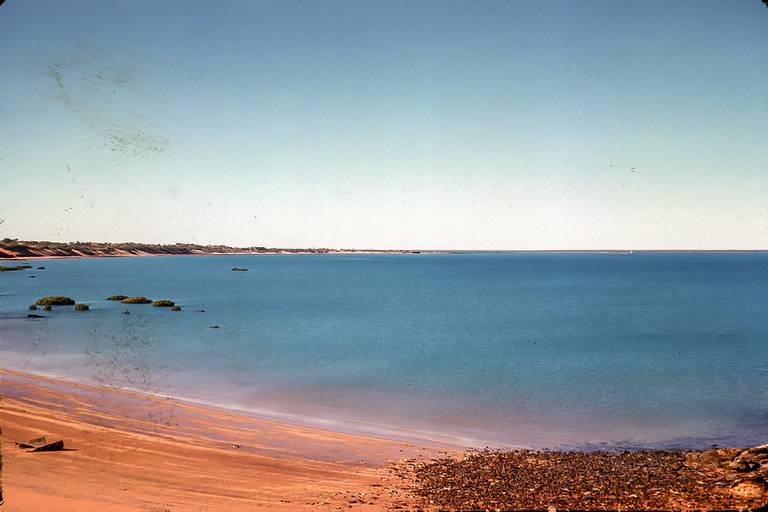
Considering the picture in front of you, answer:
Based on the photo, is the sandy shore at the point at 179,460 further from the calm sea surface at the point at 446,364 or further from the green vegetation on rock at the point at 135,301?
the green vegetation on rock at the point at 135,301

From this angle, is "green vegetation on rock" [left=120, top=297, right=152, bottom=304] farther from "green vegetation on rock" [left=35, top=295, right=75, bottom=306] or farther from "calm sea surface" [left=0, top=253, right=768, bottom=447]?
"green vegetation on rock" [left=35, top=295, right=75, bottom=306]

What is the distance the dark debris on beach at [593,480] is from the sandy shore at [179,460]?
148 cm

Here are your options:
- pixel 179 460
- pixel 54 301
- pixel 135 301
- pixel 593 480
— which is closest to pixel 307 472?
pixel 179 460

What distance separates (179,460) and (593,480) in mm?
12895

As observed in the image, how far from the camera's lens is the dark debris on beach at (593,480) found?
12.8 metres

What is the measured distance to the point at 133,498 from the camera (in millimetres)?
12656

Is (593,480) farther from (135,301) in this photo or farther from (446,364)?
(135,301)

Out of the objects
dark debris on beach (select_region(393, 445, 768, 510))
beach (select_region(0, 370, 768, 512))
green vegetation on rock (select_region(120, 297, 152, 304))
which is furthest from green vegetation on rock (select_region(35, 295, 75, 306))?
dark debris on beach (select_region(393, 445, 768, 510))

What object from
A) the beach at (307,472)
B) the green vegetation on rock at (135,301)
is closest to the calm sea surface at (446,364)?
the beach at (307,472)

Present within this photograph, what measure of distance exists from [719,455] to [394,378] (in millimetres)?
21245

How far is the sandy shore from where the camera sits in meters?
12.8

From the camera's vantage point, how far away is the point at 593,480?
49.6 ft

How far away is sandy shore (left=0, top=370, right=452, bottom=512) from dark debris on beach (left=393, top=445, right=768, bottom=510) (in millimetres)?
1478

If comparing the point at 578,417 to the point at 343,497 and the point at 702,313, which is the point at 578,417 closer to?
the point at 343,497
